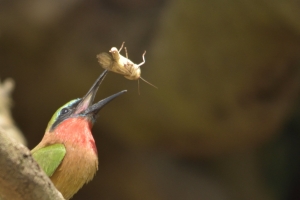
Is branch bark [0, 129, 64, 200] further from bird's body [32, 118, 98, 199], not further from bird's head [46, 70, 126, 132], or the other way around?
bird's head [46, 70, 126, 132]

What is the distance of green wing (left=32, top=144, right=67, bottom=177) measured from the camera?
2127 millimetres

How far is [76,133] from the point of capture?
2.29 m

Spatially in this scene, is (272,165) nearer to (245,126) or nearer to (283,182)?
(283,182)

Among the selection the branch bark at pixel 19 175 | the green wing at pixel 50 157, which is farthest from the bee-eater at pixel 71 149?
the branch bark at pixel 19 175

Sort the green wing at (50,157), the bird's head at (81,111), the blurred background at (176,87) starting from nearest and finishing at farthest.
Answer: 1. the green wing at (50,157)
2. the bird's head at (81,111)
3. the blurred background at (176,87)

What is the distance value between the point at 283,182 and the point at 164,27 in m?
2.06

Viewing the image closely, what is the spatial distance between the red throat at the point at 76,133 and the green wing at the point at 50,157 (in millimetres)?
53

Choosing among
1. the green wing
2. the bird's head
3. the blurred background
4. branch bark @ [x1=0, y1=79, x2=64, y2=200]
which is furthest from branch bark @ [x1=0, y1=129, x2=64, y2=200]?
the blurred background

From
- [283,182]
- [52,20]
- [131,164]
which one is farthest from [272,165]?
[52,20]

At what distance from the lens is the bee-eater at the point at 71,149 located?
214 cm

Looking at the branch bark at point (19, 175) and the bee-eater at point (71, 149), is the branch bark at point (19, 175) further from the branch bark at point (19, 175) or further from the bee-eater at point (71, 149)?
the bee-eater at point (71, 149)

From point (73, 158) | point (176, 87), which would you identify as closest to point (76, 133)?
point (73, 158)

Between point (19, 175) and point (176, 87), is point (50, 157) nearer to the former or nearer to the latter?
point (19, 175)

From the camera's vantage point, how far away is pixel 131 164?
4773 mm
